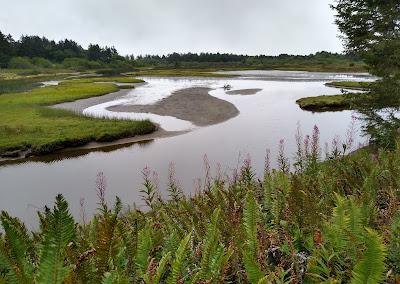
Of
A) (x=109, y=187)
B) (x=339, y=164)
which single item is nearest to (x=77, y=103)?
(x=109, y=187)

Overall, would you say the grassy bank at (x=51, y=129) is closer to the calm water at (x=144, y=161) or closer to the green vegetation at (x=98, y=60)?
the calm water at (x=144, y=161)

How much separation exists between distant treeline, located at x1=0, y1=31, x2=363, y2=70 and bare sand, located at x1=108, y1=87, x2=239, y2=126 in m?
95.6

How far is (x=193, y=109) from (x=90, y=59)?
148214 mm

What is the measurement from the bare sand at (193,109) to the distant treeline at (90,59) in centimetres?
9559

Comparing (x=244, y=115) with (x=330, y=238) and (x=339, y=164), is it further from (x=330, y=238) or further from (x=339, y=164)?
(x=330, y=238)

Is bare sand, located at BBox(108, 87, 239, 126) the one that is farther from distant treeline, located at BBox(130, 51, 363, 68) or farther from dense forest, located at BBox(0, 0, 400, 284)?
distant treeline, located at BBox(130, 51, 363, 68)

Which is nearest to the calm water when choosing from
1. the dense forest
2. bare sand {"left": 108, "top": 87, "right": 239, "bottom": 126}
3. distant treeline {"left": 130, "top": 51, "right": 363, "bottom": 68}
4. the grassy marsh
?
bare sand {"left": 108, "top": 87, "right": 239, "bottom": 126}

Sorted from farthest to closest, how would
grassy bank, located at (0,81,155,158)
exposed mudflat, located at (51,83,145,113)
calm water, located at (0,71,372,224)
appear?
exposed mudflat, located at (51,83,145,113), grassy bank, located at (0,81,155,158), calm water, located at (0,71,372,224)

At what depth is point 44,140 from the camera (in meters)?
26.3

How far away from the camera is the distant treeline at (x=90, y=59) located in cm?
14074

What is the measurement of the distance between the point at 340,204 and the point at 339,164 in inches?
149

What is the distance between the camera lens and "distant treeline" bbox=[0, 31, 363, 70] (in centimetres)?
14074

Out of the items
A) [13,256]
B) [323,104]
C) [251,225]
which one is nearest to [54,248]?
[13,256]

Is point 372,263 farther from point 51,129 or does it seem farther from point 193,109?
point 193,109
